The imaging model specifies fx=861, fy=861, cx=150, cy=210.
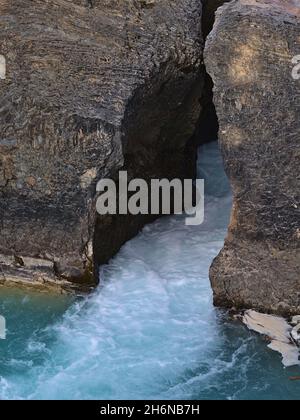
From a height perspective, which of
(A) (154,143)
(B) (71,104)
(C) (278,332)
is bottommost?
(C) (278,332)

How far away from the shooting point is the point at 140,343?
5.64 meters

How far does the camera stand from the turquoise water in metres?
5.21

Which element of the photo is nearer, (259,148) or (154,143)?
(259,148)

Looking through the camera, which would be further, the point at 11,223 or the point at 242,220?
the point at 11,223

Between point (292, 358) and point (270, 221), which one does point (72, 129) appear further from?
point (292, 358)

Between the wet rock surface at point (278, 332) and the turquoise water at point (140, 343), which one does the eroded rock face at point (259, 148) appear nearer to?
the wet rock surface at point (278, 332)

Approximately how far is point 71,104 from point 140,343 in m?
1.67

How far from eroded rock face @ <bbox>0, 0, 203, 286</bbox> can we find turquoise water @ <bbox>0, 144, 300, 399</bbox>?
1.06ft

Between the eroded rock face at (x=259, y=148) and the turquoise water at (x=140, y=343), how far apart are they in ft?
1.07

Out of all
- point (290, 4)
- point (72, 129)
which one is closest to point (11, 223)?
point (72, 129)

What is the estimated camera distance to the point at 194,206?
750 cm

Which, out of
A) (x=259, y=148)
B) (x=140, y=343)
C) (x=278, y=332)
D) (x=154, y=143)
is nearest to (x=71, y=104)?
(x=154, y=143)

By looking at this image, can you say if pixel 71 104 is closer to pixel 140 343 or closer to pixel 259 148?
pixel 259 148

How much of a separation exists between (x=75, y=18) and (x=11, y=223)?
1.54 m
